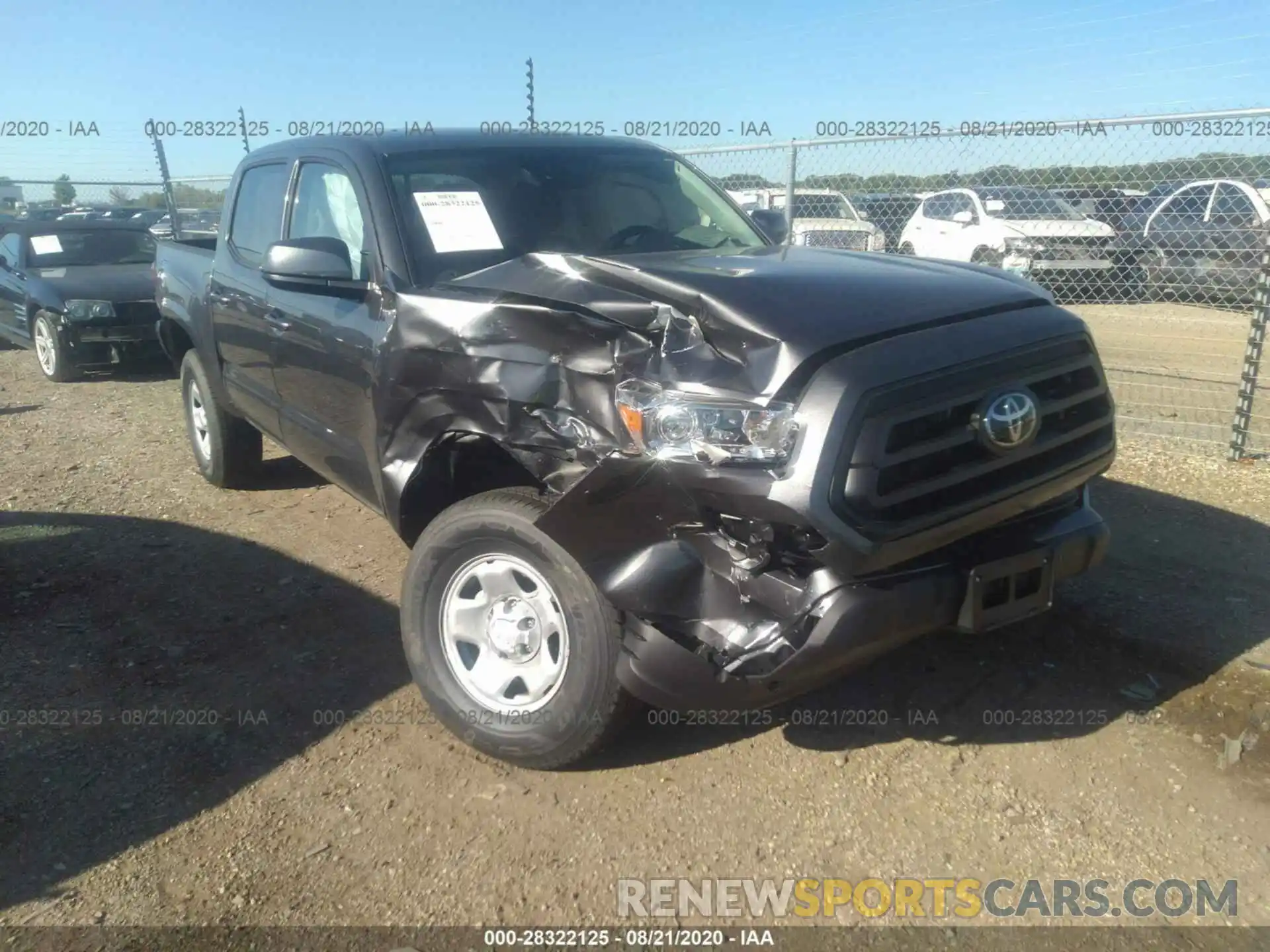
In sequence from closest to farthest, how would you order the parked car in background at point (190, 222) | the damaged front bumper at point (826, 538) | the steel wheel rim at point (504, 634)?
the damaged front bumper at point (826, 538) → the steel wheel rim at point (504, 634) → the parked car in background at point (190, 222)

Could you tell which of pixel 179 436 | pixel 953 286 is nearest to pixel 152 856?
pixel 953 286

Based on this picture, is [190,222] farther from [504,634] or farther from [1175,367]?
[504,634]

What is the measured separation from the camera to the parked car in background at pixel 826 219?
31.2 ft

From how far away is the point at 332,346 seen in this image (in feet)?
12.1

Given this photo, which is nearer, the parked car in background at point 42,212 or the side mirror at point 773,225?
the side mirror at point 773,225

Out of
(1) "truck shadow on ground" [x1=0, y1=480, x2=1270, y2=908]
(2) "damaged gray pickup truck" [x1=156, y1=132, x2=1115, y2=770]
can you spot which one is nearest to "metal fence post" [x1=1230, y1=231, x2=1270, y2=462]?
(1) "truck shadow on ground" [x1=0, y1=480, x2=1270, y2=908]

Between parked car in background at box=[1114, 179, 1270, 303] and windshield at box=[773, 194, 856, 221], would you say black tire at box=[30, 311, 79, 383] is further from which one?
parked car in background at box=[1114, 179, 1270, 303]

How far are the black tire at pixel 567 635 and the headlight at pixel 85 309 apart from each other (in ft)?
25.9

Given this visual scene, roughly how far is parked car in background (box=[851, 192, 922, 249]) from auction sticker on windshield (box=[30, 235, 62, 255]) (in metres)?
8.38

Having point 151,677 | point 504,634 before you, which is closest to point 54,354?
point 151,677

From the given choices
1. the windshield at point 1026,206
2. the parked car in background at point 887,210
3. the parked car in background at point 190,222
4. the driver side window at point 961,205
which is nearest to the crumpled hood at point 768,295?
the parked car in background at point 887,210

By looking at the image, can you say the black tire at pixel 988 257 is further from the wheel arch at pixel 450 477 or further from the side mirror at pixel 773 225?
the wheel arch at pixel 450 477

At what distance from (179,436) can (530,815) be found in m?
5.68

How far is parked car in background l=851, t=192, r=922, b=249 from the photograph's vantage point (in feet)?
34.0
